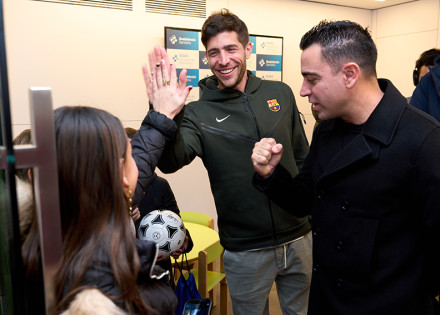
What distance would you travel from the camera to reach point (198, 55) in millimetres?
4332

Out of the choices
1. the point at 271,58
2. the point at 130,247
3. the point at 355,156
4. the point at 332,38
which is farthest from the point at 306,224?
the point at 271,58

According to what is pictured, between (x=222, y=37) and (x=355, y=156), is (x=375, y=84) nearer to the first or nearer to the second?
(x=355, y=156)

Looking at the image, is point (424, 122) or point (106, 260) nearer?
point (106, 260)

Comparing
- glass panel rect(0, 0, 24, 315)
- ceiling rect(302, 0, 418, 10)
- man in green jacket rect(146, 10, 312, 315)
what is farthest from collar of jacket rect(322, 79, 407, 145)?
ceiling rect(302, 0, 418, 10)

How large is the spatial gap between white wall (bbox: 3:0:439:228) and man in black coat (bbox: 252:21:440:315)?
2.79 m

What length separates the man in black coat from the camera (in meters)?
1.32

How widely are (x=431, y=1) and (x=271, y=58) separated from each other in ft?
7.04

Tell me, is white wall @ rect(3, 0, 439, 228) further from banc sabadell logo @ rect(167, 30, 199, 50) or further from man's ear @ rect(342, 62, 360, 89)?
man's ear @ rect(342, 62, 360, 89)

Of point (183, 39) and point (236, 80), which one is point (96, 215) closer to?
point (236, 80)

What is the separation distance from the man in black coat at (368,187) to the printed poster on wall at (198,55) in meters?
2.84

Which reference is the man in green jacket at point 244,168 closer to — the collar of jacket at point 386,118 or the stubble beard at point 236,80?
the stubble beard at point 236,80

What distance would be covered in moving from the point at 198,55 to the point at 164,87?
9.67 ft

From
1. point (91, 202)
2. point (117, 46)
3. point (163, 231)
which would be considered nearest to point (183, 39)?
point (117, 46)

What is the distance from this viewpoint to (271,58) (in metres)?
4.82
